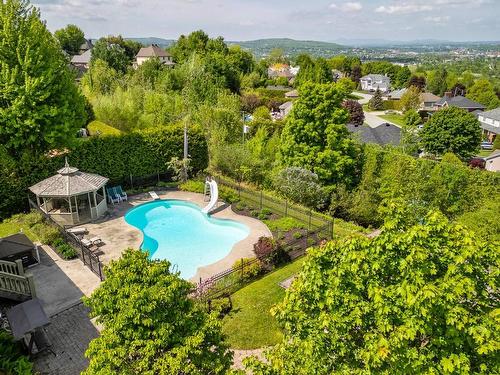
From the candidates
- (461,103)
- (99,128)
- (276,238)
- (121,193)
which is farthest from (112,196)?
(461,103)

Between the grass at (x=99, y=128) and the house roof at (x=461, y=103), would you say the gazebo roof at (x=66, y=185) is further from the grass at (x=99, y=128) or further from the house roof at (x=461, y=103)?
the house roof at (x=461, y=103)

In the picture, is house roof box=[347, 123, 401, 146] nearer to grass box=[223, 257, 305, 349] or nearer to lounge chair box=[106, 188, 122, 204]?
lounge chair box=[106, 188, 122, 204]

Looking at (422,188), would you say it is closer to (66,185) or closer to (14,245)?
(66,185)

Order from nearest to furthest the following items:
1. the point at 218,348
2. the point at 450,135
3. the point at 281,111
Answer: the point at 218,348 < the point at 450,135 < the point at 281,111

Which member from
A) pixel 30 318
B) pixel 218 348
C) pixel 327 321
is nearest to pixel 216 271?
pixel 30 318

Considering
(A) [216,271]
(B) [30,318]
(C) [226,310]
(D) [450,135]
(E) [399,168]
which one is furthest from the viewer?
(D) [450,135]

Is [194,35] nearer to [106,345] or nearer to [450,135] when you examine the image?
[450,135]
